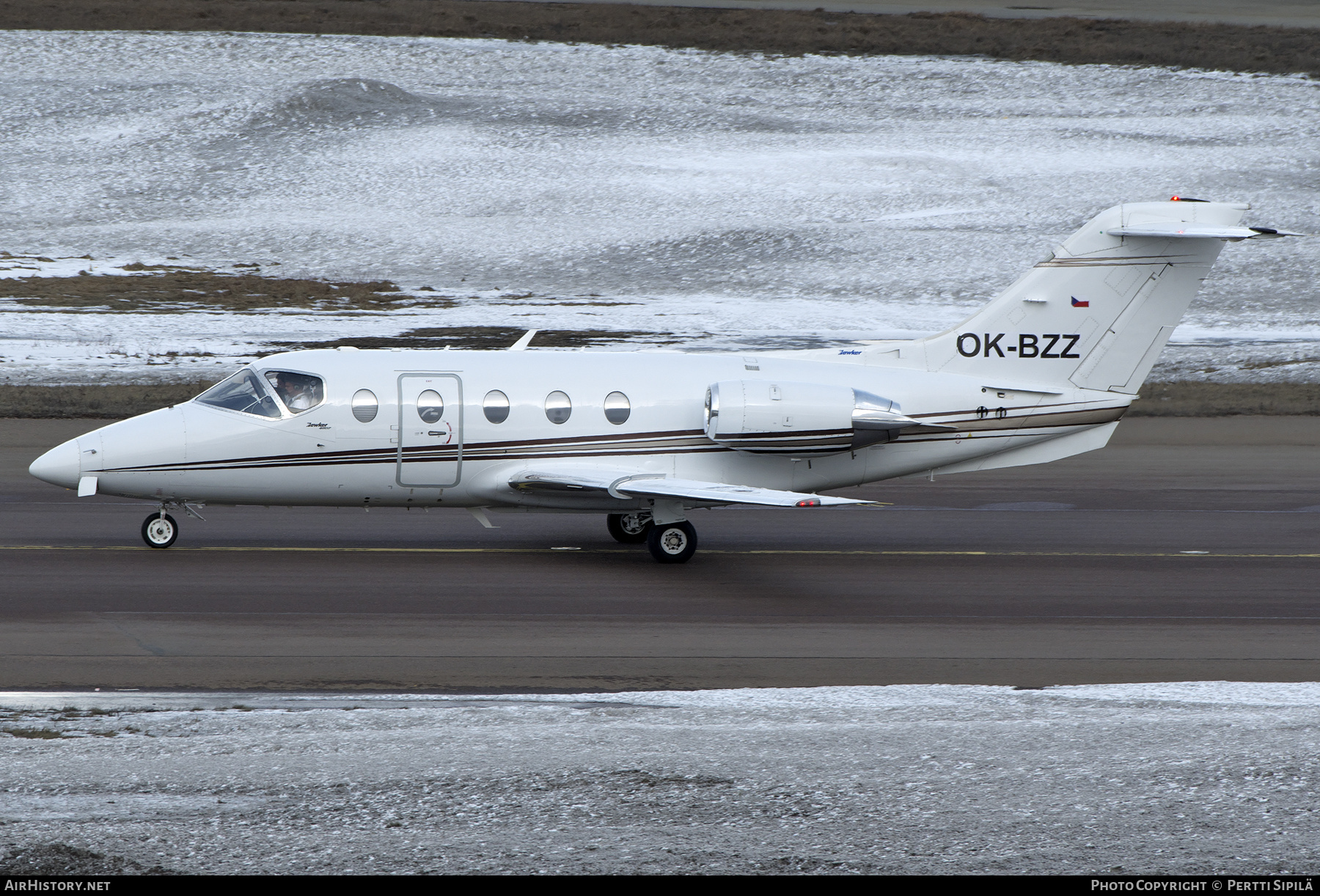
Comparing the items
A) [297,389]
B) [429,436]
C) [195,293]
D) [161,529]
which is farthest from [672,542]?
[195,293]

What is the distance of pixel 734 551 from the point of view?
20281mm

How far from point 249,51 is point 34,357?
35.4 meters

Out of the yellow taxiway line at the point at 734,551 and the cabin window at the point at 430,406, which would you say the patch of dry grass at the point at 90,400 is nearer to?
the yellow taxiway line at the point at 734,551

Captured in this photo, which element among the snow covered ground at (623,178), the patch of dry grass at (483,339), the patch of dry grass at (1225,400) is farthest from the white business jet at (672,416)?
the snow covered ground at (623,178)

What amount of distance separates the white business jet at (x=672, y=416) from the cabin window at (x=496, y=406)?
22mm

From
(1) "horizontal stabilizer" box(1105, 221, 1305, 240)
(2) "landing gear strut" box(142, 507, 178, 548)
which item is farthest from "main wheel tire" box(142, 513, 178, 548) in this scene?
(1) "horizontal stabilizer" box(1105, 221, 1305, 240)

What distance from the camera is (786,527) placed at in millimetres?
22453

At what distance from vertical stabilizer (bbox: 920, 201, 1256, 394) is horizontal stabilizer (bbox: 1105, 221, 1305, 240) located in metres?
0.25

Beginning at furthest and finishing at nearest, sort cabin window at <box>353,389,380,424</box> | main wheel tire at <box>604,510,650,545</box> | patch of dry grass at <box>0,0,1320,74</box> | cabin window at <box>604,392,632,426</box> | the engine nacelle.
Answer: patch of dry grass at <box>0,0,1320,74</box>
main wheel tire at <box>604,510,650,545</box>
cabin window at <box>604,392,632,426</box>
the engine nacelle
cabin window at <box>353,389,380,424</box>

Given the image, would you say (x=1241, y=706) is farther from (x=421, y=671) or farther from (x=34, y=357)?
(x=34, y=357)

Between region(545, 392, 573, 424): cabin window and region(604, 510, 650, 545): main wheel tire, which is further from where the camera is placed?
region(604, 510, 650, 545): main wheel tire

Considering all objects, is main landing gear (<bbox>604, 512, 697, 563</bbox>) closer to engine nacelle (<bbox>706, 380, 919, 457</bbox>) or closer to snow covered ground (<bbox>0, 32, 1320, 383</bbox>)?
engine nacelle (<bbox>706, 380, 919, 457</bbox>)

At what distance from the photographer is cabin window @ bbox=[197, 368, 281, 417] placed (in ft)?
62.2

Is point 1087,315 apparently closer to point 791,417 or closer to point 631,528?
point 791,417
